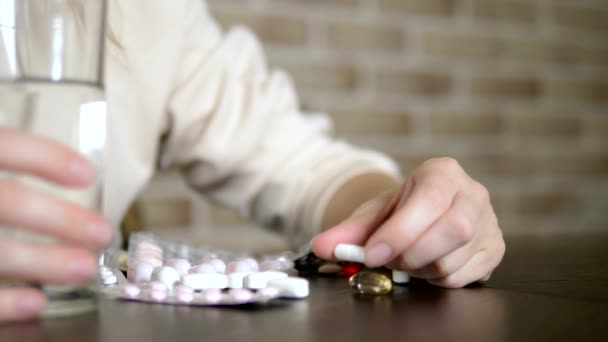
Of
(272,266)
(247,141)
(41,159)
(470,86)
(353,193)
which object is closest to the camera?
(41,159)

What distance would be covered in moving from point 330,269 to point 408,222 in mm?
129

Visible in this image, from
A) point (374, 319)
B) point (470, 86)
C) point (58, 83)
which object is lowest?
point (374, 319)

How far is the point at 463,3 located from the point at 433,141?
33 cm

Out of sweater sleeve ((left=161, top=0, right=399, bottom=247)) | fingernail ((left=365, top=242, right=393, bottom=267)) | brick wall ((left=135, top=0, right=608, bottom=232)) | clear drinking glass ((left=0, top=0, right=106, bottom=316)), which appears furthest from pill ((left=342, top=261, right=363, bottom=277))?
brick wall ((left=135, top=0, right=608, bottom=232))

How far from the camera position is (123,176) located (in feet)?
3.19

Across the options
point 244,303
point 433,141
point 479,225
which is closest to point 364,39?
point 433,141

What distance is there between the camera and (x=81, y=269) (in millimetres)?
381

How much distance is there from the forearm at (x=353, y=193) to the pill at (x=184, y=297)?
→ 46 centimetres

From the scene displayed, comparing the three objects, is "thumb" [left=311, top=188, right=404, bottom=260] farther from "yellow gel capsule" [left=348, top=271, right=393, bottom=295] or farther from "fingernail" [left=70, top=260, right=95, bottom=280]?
"fingernail" [left=70, top=260, right=95, bottom=280]

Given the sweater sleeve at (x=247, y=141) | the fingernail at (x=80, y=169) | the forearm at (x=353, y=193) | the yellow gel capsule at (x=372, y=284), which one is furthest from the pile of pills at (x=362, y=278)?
the sweater sleeve at (x=247, y=141)

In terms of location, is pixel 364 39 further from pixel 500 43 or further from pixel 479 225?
pixel 479 225

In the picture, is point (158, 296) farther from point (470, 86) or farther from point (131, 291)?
point (470, 86)

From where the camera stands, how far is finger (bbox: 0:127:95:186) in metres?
0.37

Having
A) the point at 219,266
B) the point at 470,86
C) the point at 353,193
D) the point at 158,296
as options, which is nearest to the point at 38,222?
the point at 158,296
